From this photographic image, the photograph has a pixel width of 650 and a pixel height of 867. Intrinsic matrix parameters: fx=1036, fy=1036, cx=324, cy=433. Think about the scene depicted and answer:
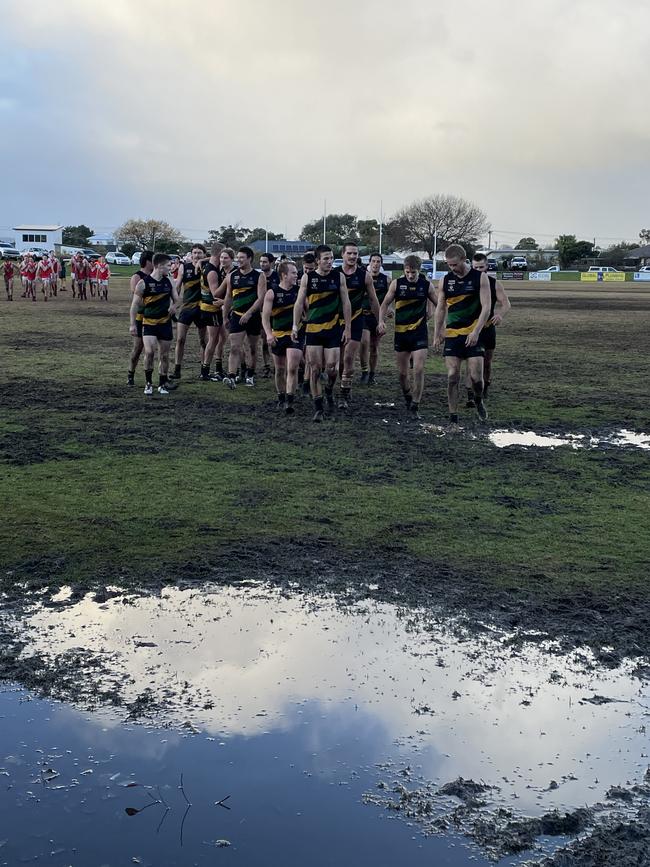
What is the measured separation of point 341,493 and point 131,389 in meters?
6.89

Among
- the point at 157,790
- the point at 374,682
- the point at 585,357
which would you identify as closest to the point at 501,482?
the point at 374,682

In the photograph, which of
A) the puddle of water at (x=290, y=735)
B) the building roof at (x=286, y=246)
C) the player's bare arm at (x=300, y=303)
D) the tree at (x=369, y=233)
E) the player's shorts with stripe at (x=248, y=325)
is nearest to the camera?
the puddle of water at (x=290, y=735)

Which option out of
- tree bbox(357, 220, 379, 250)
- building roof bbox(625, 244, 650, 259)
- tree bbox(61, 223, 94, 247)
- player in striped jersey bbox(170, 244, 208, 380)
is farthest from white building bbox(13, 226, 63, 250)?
player in striped jersey bbox(170, 244, 208, 380)

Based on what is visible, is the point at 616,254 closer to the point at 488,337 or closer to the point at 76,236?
the point at 76,236

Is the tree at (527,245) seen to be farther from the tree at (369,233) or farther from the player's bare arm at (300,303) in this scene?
the player's bare arm at (300,303)

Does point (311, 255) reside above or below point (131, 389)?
above

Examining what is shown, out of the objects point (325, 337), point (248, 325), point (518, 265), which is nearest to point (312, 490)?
point (325, 337)

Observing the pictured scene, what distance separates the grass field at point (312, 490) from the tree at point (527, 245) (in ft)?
432

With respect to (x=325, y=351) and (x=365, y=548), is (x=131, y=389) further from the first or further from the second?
(x=365, y=548)

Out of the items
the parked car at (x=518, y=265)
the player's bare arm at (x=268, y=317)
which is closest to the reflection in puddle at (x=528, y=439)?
the player's bare arm at (x=268, y=317)

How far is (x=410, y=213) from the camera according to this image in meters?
122

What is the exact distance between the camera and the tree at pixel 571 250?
394ft

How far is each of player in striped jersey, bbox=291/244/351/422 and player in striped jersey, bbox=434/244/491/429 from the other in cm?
120

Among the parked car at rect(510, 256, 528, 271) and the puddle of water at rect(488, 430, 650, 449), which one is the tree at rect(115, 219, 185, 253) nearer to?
the parked car at rect(510, 256, 528, 271)
